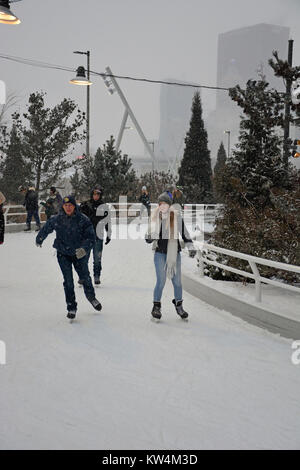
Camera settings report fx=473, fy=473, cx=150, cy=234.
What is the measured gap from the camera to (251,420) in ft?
12.4

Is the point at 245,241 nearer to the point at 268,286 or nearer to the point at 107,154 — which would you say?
the point at 268,286

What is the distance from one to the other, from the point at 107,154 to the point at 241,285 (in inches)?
774

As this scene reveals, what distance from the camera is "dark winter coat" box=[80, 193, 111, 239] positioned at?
337 inches

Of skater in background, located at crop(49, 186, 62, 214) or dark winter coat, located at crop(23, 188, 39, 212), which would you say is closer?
skater in background, located at crop(49, 186, 62, 214)

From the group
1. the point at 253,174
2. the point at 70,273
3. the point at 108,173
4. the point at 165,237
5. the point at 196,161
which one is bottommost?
the point at 70,273

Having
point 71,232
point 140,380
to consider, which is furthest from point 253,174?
point 140,380

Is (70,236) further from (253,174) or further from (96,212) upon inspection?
(253,174)

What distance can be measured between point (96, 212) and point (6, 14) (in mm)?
3502

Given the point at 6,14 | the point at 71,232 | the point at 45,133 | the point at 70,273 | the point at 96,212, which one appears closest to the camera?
the point at 71,232

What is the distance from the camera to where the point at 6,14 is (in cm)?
709

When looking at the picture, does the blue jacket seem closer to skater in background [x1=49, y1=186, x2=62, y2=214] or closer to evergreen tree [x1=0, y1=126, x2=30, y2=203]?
skater in background [x1=49, y1=186, x2=62, y2=214]

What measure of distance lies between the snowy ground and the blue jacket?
109cm

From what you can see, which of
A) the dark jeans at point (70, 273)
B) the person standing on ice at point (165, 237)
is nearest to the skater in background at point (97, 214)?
the dark jeans at point (70, 273)

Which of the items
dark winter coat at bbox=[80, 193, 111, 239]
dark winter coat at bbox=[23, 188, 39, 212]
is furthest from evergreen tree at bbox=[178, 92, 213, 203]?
dark winter coat at bbox=[80, 193, 111, 239]
